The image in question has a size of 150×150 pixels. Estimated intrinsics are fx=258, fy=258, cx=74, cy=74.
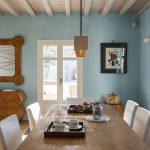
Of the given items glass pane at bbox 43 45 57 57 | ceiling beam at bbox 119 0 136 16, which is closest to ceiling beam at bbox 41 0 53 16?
glass pane at bbox 43 45 57 57

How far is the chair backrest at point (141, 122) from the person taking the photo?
99.7 inches

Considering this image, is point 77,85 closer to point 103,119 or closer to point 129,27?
point 129,27

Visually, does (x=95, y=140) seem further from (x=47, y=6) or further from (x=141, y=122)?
(x=47, y=6)

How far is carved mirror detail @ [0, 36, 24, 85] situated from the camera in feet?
20.1

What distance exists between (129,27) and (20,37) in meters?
2.60

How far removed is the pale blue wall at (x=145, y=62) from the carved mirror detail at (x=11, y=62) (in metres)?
2.80

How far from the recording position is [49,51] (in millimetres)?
6195

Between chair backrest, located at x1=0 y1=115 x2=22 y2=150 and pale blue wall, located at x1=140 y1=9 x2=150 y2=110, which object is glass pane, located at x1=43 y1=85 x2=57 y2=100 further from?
chair backrest, located at x1=0 y1=115 x2=22 y2=150

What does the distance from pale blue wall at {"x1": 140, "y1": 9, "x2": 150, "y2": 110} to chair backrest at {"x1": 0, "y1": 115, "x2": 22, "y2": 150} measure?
12.1 ft

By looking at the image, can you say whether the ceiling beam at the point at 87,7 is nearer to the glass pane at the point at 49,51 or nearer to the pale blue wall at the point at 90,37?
the pale blue wall at the point at 90,37

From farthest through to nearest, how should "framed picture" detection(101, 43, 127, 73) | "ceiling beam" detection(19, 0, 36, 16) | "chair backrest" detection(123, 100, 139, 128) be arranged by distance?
1. "framed picture" detection(101, 43, 127, 73)
2. "ceiling beam" detection(19, 0, 36, 16)
3. "chair backrest" detection(123, 100, 139, 128)

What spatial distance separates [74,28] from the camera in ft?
20.2

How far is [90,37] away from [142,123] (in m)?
3.80

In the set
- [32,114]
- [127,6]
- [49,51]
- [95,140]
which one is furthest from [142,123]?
[49,51]
